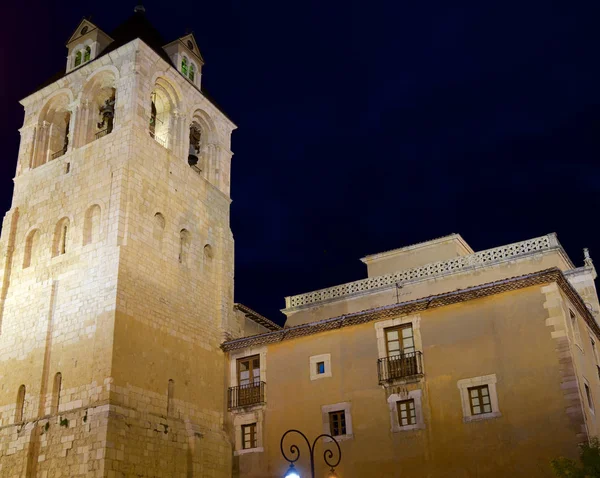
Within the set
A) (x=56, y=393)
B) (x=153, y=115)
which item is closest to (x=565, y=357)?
(x=56, y=393)

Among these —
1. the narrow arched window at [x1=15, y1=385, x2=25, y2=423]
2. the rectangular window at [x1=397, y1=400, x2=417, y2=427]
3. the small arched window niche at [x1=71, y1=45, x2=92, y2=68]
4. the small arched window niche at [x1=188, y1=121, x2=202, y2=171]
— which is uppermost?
the small arched window niche at [x1=71, y1=45, x2=92, y2=68]

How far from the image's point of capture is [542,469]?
18.5 metres

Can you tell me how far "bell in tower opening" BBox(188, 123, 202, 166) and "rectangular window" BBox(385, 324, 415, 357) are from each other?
1161cm

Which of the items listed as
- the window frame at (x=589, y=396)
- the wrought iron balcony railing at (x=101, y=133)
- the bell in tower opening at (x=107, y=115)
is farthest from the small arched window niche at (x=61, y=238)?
the window frame at (x=589, y=396)

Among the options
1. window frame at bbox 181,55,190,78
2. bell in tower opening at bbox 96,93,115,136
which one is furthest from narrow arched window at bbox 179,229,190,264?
window frame at bbox 181,55,190,78

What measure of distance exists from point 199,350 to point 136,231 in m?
4.68

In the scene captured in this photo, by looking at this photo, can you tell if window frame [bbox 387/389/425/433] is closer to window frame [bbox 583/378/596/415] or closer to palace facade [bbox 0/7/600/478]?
palace facade [bbox 0/7/600/478]

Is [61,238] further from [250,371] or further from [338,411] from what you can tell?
[338,411]

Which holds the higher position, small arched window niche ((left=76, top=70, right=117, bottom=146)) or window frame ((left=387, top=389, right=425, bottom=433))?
small arched window niche ((left=76, top=70, right=117, bottom=146))

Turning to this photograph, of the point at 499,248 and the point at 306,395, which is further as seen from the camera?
the point at 499,248

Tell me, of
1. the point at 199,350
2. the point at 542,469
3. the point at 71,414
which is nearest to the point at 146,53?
the point at 199,350

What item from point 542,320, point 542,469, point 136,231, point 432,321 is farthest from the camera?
point 136,231

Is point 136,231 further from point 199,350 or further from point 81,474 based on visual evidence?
point 81,474

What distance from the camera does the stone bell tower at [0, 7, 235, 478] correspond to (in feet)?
70.5
